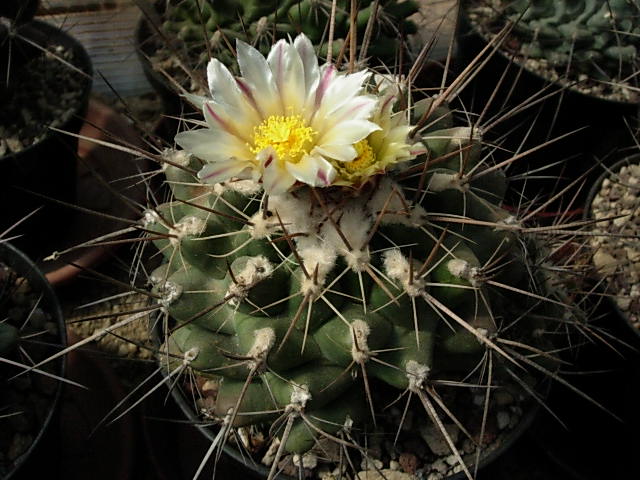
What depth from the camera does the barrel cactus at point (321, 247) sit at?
866mm

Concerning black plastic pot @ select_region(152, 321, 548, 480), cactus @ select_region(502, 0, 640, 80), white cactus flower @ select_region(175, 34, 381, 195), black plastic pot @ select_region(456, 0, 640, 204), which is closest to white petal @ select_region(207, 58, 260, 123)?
white cactus flower @ select_region(175, 34, 381, 195)

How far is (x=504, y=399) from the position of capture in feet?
4.06

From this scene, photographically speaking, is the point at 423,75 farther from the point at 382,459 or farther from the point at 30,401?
the point at 30,401

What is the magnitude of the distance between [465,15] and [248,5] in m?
0.77

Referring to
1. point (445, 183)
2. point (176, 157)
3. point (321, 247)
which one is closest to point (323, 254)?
point (321, 247)

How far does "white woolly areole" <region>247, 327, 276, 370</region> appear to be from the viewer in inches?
36.1

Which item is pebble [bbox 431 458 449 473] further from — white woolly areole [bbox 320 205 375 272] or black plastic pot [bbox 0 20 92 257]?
black plastic pot [bbox 0 20 92 257]

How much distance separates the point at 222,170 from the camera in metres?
0.82

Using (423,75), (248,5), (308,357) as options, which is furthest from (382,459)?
(423,75)

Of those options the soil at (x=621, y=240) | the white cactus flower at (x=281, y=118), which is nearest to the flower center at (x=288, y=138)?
the white cactus flower at (x=281, y=118)

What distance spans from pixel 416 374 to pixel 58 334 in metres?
0.75

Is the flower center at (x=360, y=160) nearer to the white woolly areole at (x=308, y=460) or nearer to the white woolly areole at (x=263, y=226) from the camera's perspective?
the white woolly areole at (x=263, y=226)

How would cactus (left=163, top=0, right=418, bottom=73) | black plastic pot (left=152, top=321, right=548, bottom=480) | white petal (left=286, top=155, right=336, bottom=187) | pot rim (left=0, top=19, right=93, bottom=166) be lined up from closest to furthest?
white petal (left=286, top=155, right=336, bottom=187) < black plastic pot (left=152, top=321, right=548, bottom=480) < cactus (left=163, top=0, right=418, bottom=73) < pot rim (left=0, top=19, right=93, bottom=166)

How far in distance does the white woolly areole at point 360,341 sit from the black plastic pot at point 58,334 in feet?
1.95
